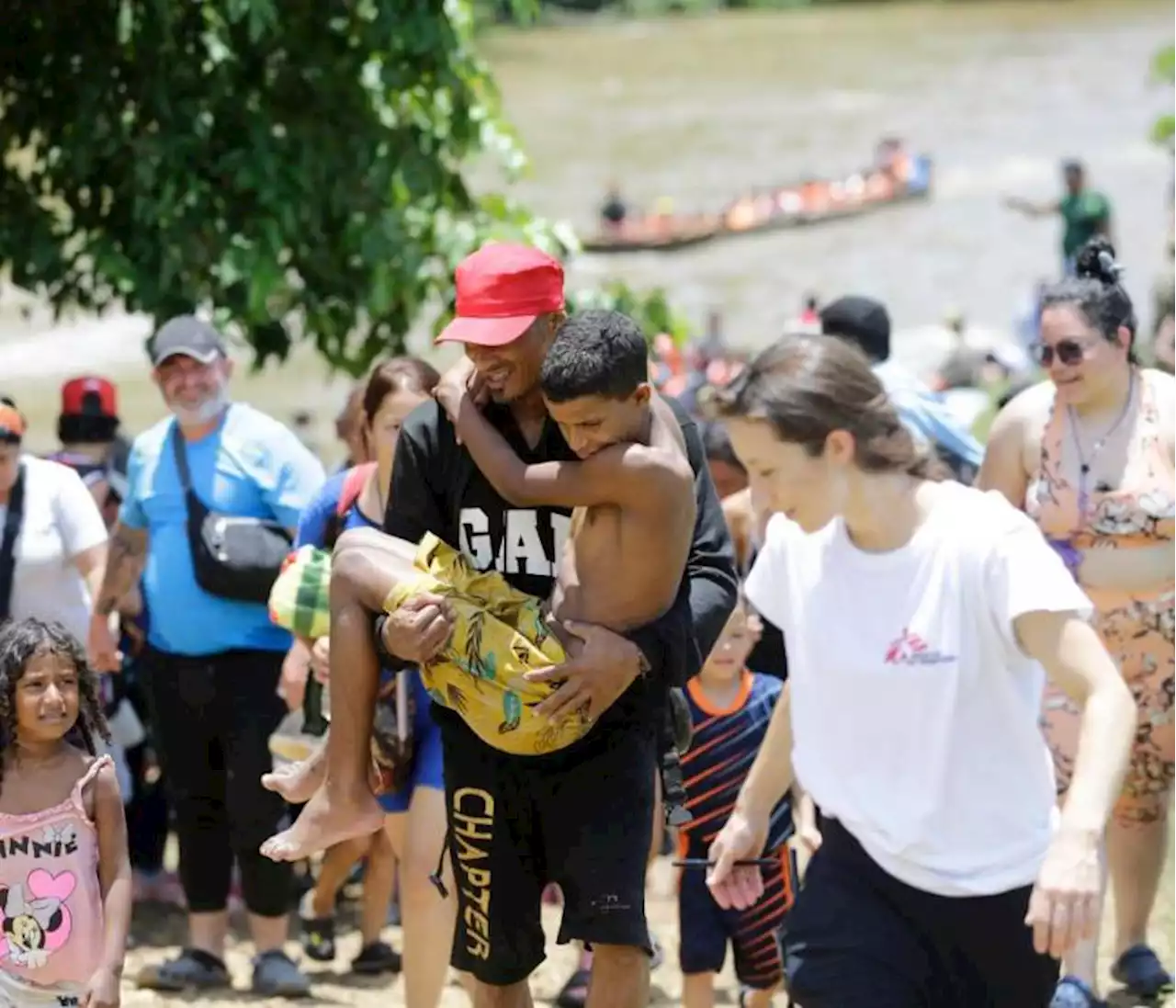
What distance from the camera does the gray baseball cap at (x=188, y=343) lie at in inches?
289

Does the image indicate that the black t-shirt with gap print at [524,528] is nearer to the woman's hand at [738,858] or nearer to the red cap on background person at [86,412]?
the woman's hand at [738,858]

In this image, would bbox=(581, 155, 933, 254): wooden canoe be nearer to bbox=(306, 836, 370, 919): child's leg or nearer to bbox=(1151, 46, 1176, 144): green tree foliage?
bbox=(1151, 46, 1176, 144): green tree foliage

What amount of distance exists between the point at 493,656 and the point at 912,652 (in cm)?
85

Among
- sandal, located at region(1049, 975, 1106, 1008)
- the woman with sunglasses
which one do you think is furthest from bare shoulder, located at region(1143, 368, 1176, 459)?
sandal, located at region(1049, 975, 1106, 1008)

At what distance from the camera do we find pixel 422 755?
20.1 feet

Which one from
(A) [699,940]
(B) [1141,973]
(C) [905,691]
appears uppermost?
(C) [905,691]

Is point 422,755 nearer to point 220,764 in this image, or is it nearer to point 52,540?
point 220,764

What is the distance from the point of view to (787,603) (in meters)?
4.68

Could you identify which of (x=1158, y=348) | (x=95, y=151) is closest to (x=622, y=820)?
(x=1158, y=348)

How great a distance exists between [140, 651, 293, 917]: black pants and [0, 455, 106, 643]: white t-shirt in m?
0.33

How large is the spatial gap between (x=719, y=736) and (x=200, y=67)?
4.13 meters

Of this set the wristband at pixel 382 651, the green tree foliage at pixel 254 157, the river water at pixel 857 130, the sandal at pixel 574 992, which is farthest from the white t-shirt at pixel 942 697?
the river water at pixel 857 130

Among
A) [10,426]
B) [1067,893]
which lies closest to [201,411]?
[10,426]

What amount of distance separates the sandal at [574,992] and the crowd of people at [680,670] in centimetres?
86
